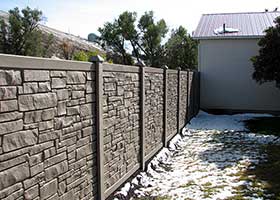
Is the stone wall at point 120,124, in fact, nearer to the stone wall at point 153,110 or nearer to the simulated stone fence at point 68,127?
the simulated stone fence at point 68,127

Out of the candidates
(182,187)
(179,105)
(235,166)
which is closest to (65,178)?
(182,187)

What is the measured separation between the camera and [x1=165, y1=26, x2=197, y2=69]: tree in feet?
84.1

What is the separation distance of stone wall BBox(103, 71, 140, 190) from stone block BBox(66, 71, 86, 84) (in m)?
0.60

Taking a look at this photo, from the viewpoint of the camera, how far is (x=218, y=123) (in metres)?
11.8

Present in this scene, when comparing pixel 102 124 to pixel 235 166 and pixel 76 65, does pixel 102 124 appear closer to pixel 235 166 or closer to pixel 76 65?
pixel 76 65

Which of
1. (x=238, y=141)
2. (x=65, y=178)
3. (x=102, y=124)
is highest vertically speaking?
(x=102, y=124)

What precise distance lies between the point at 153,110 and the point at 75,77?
329 centimetres

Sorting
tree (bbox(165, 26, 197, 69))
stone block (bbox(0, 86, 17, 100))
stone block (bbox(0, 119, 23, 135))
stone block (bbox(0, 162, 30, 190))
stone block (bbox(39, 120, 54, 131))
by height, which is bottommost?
stone block (bbox(0, 162, 30, 190))

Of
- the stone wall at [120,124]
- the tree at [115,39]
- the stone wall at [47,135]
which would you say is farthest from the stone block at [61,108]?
the tree at [115,39]

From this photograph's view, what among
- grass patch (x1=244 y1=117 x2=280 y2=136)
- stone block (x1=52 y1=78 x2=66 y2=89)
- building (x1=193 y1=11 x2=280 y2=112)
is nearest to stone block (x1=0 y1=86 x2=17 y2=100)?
stone block (x1=52 y1=78 x2=66 y2=89)

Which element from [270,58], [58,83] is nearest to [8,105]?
[58,83]

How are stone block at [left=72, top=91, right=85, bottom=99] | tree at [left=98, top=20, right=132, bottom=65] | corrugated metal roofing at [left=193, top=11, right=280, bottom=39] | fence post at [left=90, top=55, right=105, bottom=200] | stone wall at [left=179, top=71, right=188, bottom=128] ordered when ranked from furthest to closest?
1. tree at [left=98, top=20, right=132, bottom=65]
2. corrugated metal roofing at [left=193, top=11, right=280, bottom=39]
3. stone wall at [left=179, top=71, right=188, bottom=128]
4. fence post at [left=90, top=55, right=105, bottom=200]
5. stone block at [left=72, top=91, right=85, bottom=99]

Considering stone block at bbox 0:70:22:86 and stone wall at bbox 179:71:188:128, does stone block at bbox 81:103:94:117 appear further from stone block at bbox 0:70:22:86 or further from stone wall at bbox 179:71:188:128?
stone wall at bbox 179:71:188:128

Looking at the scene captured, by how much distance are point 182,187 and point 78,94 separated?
258cm
